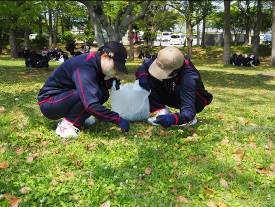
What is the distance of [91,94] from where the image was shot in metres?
5.11

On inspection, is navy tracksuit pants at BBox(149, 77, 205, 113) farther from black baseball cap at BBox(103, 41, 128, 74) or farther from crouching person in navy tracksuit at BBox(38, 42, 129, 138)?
black baseball cap at BBox(103, 41, 128, 74)

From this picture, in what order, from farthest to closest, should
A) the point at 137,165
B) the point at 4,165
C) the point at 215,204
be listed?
the point at 137,165, the point at 4,165, the point at 215,204

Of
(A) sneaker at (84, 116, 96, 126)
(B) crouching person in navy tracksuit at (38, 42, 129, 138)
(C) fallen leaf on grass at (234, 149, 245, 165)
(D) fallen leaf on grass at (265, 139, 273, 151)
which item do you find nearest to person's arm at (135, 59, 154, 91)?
(B) crouching person in navy tracksuit at (38, 42, 129, 138)

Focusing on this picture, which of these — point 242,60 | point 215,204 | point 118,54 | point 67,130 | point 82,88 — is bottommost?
point 215,204

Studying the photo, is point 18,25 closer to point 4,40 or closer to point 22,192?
point 4,40

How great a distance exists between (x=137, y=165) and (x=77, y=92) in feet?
4.03

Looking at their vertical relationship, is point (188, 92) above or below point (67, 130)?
above

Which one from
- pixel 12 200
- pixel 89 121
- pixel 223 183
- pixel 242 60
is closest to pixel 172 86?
pixel 89 121

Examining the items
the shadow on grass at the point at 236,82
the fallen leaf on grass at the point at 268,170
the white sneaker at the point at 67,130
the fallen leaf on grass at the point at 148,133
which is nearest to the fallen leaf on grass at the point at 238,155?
the fallen leaf on grass at the point at 268,170

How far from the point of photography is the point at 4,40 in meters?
49.5

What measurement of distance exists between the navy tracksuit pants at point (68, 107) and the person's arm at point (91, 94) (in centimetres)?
29

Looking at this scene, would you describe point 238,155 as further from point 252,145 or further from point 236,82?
point 236,82

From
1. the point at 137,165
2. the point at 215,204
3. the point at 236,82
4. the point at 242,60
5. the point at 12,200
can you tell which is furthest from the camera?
the point at 242,60

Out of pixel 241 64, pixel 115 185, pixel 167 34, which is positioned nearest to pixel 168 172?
pixel 115 185
